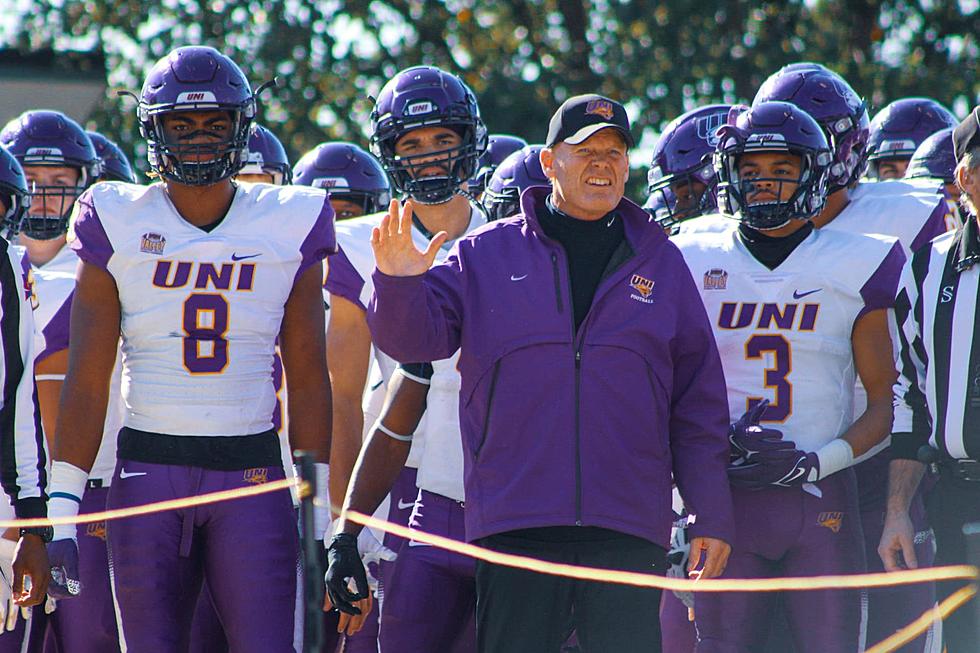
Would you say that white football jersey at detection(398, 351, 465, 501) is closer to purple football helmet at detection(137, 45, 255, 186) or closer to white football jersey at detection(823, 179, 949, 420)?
purple football helmet at detection(137, 45, 255, 186)

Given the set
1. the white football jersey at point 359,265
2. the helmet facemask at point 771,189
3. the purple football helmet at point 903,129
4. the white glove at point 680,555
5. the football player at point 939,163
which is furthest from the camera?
the purple football helmet at point 903,129

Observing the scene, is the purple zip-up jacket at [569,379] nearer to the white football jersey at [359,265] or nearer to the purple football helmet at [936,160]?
the white football jersey at [359,265]

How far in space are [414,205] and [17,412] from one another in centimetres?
142

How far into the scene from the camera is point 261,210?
4859mm

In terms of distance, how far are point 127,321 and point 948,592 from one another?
2.45 m

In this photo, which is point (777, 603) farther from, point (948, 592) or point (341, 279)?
point (341, 279)

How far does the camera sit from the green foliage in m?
15.7

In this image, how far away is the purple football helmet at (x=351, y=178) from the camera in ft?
24.9

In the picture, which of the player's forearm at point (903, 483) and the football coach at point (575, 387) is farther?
the player's forearm at point (903, 483)

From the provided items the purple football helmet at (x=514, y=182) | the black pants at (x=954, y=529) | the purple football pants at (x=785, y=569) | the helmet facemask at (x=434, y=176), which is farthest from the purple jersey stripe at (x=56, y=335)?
the black pants at (x=954, y=529)

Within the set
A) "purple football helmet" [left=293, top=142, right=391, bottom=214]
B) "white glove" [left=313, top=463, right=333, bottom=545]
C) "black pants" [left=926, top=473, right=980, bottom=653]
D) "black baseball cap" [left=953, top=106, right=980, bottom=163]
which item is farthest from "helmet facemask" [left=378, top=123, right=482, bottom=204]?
"purple football helmet" [left=293, top=142, right=391, bottom=214]

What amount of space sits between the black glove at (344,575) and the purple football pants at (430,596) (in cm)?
27

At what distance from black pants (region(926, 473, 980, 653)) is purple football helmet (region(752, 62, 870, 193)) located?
1.48 m

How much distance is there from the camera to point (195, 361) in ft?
15.5
